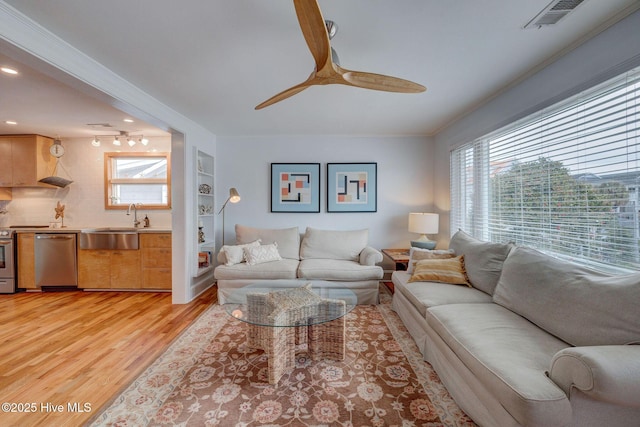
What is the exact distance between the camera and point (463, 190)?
351cm

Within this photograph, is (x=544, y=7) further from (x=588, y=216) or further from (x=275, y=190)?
(x=275, y=190)

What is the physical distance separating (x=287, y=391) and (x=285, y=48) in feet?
7.94

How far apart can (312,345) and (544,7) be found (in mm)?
2714

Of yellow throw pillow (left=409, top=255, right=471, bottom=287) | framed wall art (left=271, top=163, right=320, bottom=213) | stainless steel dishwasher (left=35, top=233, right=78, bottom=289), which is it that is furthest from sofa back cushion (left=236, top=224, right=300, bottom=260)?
A: stainless steel dishwasher (left=35, top=233, right=78, bottom=289)

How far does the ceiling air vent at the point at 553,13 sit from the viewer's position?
149 centimetres

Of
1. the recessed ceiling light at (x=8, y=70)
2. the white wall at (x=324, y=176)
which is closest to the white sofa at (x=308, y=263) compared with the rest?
the white wall at (x=324, y=176)

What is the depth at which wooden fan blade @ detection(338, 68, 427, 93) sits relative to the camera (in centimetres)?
161

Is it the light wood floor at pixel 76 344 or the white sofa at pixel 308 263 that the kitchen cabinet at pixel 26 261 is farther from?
the white sofa at pixel 308 263

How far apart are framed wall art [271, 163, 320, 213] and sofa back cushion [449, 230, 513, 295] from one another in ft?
7.85

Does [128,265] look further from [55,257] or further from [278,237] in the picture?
[278,237]

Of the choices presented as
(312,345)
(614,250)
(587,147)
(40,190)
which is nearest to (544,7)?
(587,147)

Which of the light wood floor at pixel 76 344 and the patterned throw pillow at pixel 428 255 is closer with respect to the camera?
the light wood floor at pixel 76 344

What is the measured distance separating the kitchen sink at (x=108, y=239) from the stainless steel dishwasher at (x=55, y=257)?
21cm

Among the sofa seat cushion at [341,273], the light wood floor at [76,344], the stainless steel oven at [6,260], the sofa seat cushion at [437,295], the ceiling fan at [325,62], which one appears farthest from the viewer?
the stainless steel oven at [6,260]
